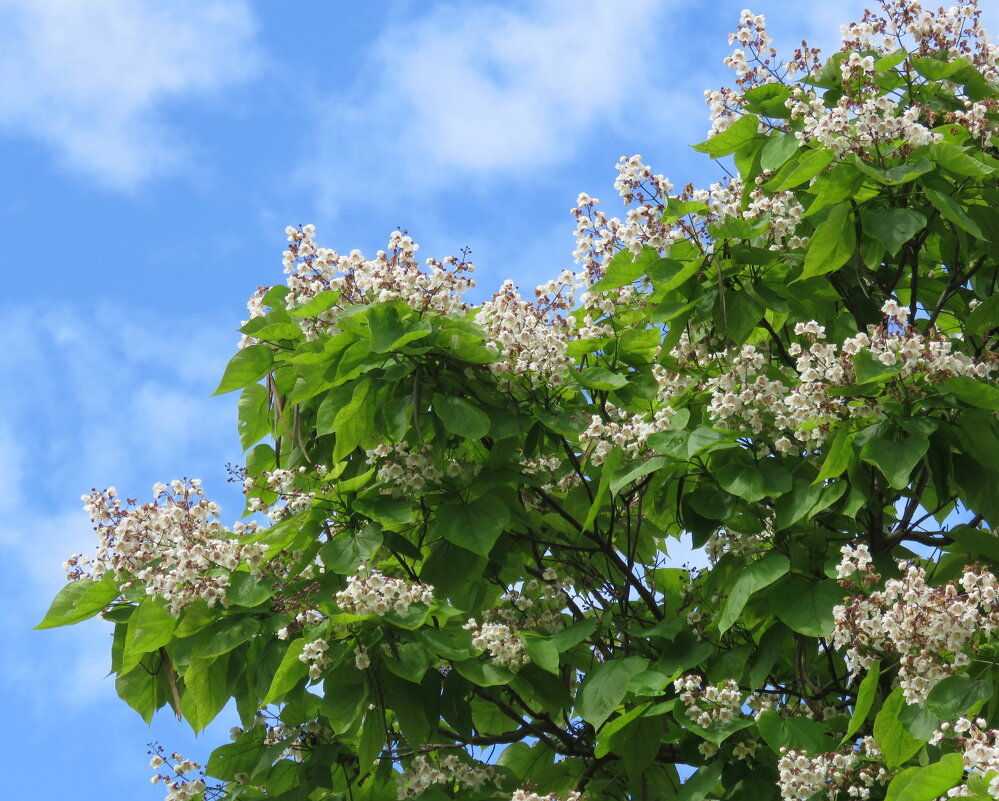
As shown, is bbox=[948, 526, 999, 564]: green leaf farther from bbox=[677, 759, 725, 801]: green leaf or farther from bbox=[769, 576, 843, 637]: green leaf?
bbox=[677, 759, 725, 801]: green leaf

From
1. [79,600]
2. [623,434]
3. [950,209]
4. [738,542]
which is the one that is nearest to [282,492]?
[79,600]

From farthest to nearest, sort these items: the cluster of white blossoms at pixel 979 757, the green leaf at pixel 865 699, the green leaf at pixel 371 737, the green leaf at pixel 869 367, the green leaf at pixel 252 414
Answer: the green leaf at pixel 252 414, the green leaf at pixel 371 737, the green leaf at pixel 869 367, the green leaf at pixel 865 699, the cluster of white blossoms at pixel 979 757

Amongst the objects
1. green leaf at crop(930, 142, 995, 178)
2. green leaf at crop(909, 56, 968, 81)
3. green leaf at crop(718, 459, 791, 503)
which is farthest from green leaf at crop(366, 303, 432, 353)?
green leaf at crop(909, 56, 968, 81)

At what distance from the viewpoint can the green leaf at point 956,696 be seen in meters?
Answer: 3.02

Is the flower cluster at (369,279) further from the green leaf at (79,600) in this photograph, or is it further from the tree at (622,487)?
the green leaf at (79,600)

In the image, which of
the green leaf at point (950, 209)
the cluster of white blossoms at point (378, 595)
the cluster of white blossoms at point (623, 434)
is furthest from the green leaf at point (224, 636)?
the green leaf at point (950, 209)

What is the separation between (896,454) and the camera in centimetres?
346

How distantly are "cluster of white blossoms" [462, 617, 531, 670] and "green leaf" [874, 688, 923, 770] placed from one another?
106 cm

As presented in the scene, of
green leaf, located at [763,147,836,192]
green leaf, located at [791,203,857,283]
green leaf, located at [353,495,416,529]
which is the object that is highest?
green leaf, located at [763,147,836,192]

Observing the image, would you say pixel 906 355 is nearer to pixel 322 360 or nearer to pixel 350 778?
pixel 322 360

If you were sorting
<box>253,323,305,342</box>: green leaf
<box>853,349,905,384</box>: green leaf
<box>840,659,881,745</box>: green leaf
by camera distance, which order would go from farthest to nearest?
<box>253,323,305,342</box>: green leaf, <box>853,349,905,384</box>: green leaf, <box>840,659,881,745</box>: green leaf

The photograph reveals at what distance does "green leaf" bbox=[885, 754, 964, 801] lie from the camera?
2.72 meters

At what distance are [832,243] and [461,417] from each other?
128 cm

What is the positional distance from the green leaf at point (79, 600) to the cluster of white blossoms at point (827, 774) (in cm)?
224
